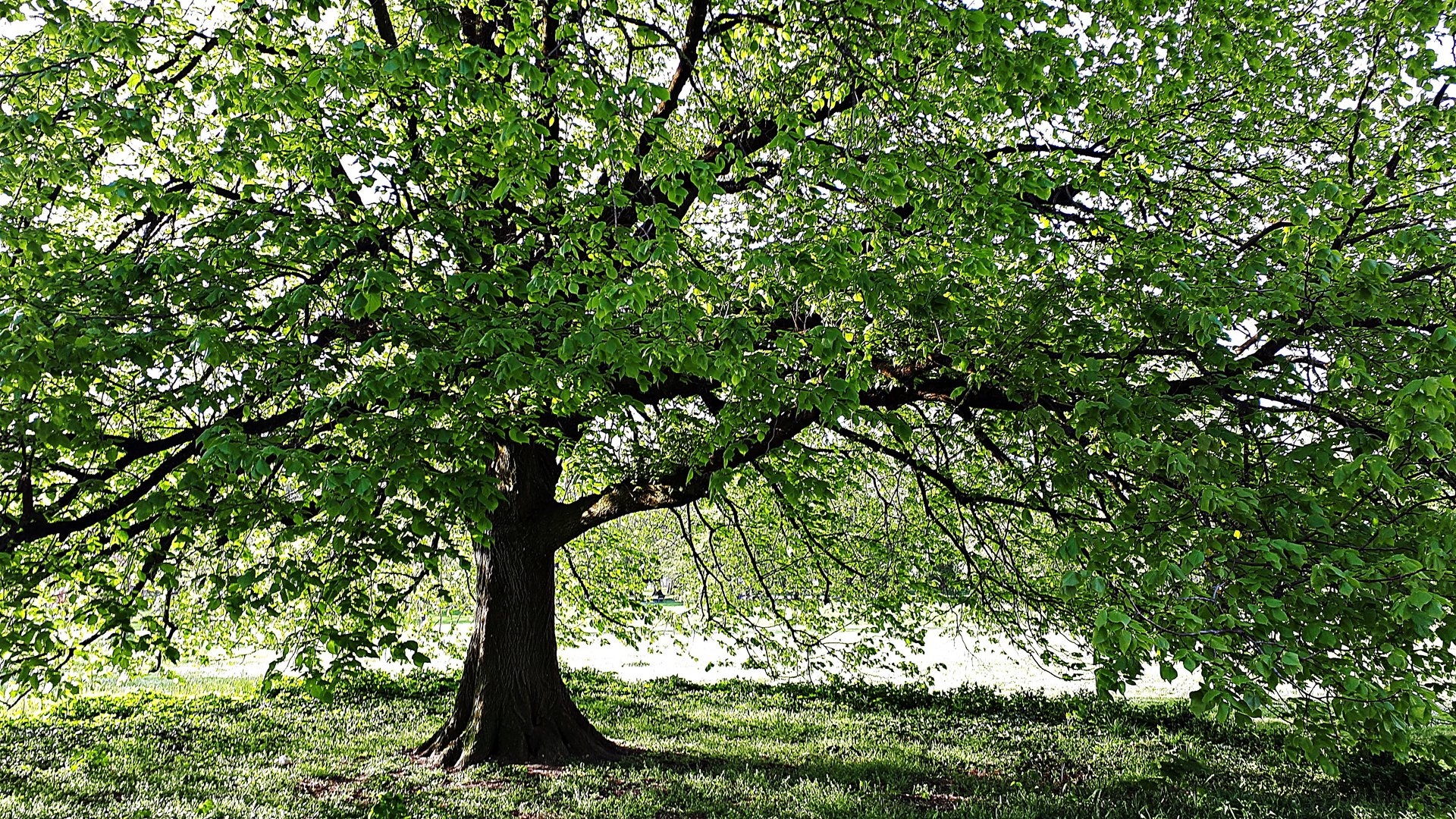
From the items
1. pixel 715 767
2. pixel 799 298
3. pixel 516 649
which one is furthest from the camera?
pixel 516 649

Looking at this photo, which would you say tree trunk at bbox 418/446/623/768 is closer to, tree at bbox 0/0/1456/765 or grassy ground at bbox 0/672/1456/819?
grassy ground at bbox 0/672/1456/819

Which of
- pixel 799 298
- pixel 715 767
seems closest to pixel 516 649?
pixel 715 767

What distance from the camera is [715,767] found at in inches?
415

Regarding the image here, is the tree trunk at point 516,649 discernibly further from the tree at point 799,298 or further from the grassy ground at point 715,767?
the tree at point 799,298

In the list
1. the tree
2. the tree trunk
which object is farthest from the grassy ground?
the tree

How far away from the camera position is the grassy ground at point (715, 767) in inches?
341

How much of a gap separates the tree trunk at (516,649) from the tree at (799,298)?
2.06 metres

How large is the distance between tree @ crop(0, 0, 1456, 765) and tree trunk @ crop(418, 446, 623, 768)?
6.77ft

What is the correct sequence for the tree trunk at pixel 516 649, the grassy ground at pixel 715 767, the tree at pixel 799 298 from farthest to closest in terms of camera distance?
the tree trunk at pixel 516 649 → the grassy ground at pixel 715 767 → the tree at pixel 799 298

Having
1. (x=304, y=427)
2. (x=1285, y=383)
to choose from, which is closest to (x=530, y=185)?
(x=304, y=427)

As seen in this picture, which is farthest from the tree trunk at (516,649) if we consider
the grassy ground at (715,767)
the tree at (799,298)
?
the tree at (799,298)

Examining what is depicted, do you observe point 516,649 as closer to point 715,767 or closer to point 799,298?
point 715,767

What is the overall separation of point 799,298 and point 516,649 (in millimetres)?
6307

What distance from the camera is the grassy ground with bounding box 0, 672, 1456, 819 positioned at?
866 cm
